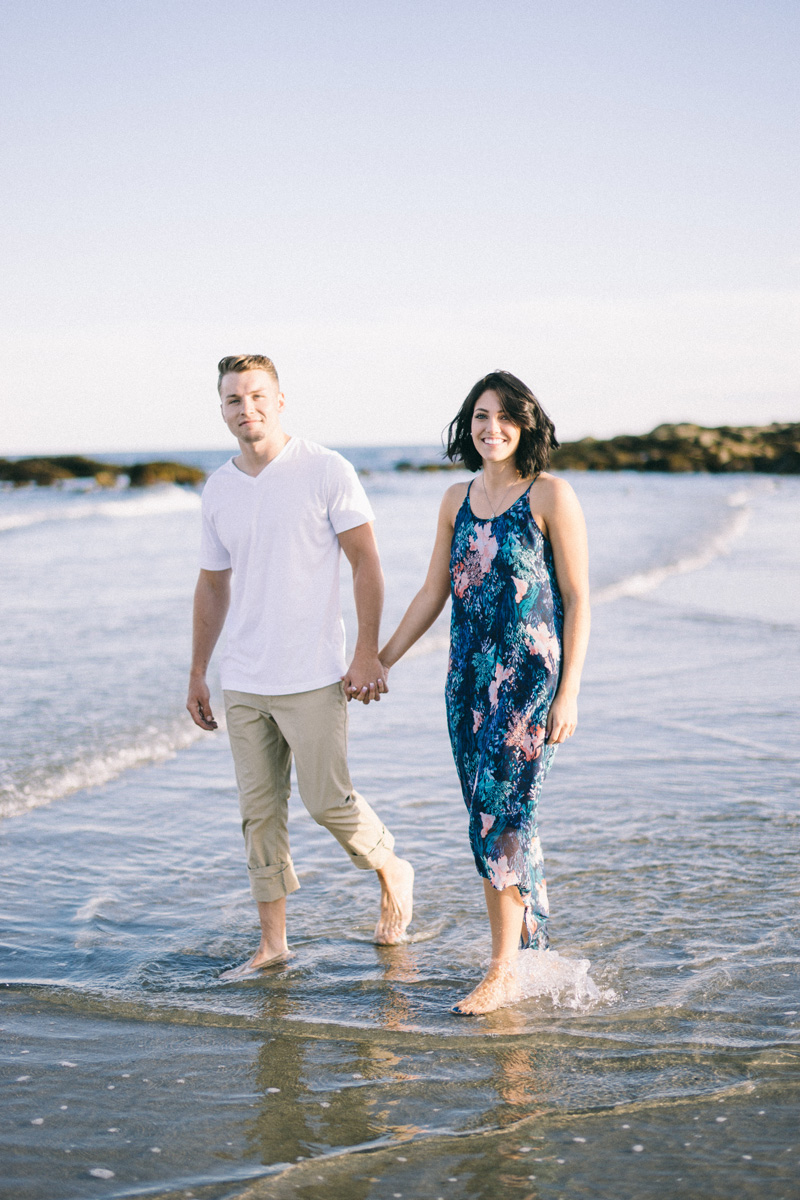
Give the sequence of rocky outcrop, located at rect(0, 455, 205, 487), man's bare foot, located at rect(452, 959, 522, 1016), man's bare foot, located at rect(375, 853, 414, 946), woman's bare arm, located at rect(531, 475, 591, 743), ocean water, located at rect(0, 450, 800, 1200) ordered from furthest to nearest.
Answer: rocky outcrop, located at rect(0, 455, 205, 487) → man's bare foot, located at rect(375, 853, 414, 946) → man's bare foot, located at rect(452, 959, 522, 1016) → woman's bare arm, located at rect(531, 475, 591, 743) → ocean water, located at rect(0, 450, 800, 1200)

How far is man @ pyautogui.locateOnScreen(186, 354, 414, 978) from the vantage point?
407cm

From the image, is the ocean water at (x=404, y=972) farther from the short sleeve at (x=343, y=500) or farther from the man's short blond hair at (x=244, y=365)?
the man's short blond hair at (x=244, y=365)

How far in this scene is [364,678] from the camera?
416cm

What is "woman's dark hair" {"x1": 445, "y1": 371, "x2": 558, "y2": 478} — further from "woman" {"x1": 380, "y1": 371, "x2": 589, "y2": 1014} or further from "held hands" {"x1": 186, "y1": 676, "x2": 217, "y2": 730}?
"held hands" {"x1": 186, "y1": 676, "x2": 217, "y2": 730}

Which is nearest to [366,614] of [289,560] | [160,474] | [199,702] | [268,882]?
[289,560]

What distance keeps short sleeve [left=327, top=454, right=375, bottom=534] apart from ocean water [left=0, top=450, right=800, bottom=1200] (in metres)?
1.71

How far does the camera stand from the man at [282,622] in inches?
160

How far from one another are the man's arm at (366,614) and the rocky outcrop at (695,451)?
172ft

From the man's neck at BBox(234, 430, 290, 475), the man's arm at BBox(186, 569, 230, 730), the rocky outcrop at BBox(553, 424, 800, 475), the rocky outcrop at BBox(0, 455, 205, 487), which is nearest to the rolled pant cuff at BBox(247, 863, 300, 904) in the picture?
the man's arm at BBox(186, 569, 230, 730)

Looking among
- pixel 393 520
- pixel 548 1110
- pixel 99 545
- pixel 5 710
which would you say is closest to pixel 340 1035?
pixel 548 1110

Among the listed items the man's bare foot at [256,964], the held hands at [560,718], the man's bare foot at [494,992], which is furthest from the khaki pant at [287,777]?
the held hands at [560,718]

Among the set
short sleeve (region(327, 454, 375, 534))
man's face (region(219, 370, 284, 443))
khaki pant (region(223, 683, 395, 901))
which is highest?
man's face (region(219, 370, 284, 443))

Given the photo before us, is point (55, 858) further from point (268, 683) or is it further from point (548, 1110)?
point (548, 1110)

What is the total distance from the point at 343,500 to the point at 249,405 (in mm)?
497
